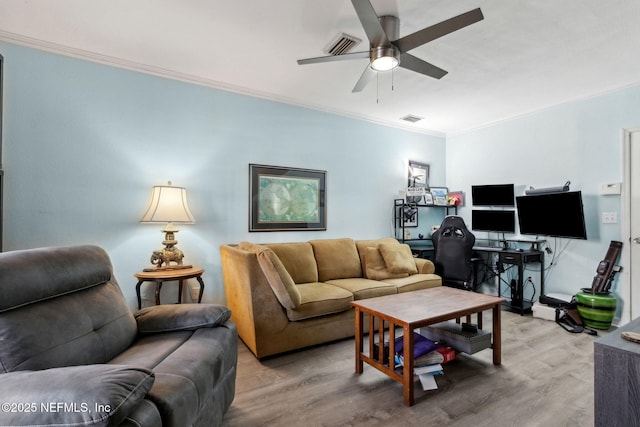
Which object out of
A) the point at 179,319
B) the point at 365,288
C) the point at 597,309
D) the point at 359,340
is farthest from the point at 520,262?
the point at 179,319

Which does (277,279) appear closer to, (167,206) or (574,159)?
(167,206)

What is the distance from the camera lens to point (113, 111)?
8.92 ft

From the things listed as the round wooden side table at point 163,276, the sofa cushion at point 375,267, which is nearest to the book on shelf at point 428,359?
the sofa cushion at point 375,267

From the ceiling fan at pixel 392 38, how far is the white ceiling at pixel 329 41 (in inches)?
9.0

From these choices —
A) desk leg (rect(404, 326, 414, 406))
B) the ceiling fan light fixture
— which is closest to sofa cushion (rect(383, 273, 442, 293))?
desk leg (rect(404, 326, 414, 406))

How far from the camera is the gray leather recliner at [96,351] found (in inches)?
33.4

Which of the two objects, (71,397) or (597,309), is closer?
(71,397)

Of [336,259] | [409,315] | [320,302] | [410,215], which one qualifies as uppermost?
[410,215]

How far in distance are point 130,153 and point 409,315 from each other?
272 cm

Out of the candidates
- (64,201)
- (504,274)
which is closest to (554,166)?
(504,274)

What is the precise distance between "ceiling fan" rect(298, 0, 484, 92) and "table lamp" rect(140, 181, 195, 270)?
1.60 meters

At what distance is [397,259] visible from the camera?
3.51 m

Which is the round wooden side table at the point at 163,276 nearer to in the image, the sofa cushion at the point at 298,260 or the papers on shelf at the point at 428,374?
the sofa cushion at the point at 298,260

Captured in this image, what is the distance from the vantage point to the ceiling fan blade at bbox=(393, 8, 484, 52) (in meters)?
1.66
